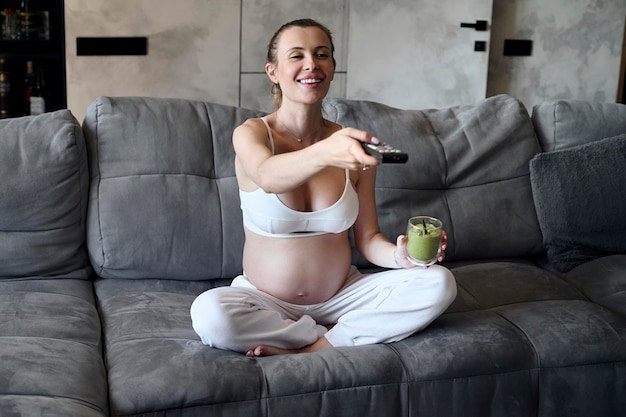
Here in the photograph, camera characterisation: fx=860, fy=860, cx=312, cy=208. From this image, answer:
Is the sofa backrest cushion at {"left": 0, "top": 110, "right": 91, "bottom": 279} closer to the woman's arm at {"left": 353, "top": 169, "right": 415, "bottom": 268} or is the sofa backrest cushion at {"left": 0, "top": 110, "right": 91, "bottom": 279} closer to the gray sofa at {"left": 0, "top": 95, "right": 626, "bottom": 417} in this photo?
the gray sofa at {"left": 0, "top": 95, "right": 626, "bottom": 417}

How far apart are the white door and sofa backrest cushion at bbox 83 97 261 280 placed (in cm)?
194

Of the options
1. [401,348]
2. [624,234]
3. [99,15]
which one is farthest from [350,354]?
[99,15]

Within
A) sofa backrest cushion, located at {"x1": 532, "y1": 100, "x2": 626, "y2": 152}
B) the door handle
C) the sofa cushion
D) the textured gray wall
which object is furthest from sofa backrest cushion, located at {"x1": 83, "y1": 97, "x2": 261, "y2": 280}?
the door handle

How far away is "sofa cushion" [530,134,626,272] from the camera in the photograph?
2938 mm

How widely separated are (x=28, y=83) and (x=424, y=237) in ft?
9.39

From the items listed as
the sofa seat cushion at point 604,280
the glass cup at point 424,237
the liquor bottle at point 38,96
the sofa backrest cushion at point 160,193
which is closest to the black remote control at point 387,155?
the glass cup at point 424,237

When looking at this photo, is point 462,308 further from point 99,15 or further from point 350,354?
point 99,15

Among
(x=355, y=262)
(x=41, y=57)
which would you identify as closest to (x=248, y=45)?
(x=41, y=57)

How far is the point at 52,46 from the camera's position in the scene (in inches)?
169

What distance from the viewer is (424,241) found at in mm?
2119

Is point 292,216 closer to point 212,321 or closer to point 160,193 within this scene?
point 212,321

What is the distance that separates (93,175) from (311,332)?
909 millimetres

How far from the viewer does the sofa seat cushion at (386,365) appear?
6.63ft

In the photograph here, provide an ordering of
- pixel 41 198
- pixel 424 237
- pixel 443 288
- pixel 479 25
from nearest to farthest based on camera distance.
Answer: pixel 424 237, pixel 443 288, pixel 41 198, pixel 479 25
